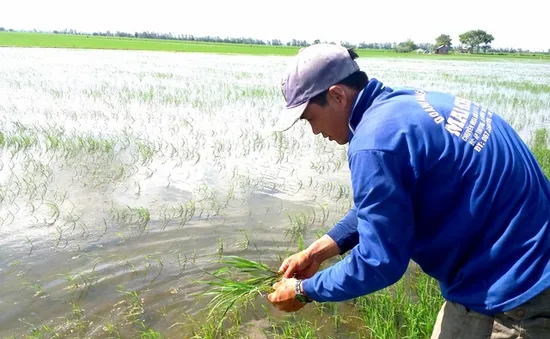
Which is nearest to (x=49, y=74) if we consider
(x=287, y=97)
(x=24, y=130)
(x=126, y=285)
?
(x=24, y=130)

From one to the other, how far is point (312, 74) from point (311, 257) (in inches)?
35.8

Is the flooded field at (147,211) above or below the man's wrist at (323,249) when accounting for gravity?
below

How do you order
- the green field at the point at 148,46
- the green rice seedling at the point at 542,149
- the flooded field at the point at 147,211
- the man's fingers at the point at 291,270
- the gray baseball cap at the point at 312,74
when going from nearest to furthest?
the gray baseball cap at the point at 312,74, the man's fingers at the point at 291,270, the flooded field at the point at 147,211, the green rice seedling at the point at 542,149, the green field at the point at 148,46

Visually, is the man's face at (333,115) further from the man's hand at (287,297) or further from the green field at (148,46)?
the green field at (148,46)

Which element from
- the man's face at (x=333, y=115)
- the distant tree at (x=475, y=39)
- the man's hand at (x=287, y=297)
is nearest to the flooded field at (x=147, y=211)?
the man's hand at (x=287, y=297)

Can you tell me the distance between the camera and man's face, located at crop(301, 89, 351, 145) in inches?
54.4

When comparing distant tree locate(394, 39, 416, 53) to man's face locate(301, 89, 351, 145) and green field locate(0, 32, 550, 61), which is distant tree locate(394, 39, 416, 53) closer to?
green field locate(0, 32, 550, 61)

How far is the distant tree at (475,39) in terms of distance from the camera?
76500mm

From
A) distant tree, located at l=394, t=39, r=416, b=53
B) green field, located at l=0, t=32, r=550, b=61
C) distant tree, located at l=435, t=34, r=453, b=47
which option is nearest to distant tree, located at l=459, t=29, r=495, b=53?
distant tree, located at l=435, t=34, r=453, b=47

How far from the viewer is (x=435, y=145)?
119 cm

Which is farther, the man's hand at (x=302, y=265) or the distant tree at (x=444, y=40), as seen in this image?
the distant tree at (x=444, y=40)

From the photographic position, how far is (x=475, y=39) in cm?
7800

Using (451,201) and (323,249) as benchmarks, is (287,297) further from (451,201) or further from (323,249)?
(451,201)

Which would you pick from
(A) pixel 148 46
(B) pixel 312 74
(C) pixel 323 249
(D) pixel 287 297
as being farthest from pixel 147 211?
(A) pixel 148 46
